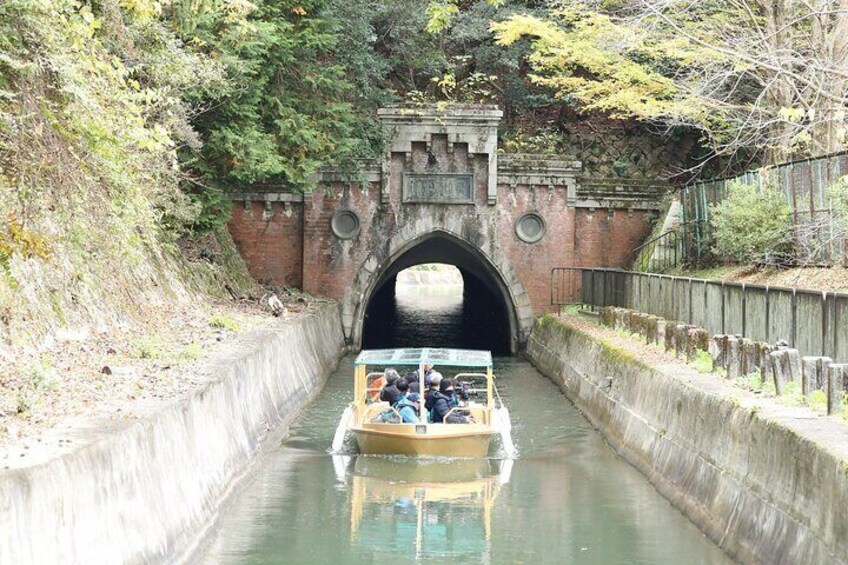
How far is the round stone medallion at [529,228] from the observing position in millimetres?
37312

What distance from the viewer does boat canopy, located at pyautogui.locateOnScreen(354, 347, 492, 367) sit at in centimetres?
2119

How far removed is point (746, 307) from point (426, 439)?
217 inches

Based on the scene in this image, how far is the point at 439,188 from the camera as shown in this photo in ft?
121

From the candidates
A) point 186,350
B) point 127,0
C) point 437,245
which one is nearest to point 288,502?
point 186,350

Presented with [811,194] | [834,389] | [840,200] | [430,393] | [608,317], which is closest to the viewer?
[834,389]

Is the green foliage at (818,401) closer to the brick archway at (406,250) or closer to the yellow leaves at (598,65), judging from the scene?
the yellow leaves at (598,65)

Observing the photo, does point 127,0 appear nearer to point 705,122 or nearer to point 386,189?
point 705,122

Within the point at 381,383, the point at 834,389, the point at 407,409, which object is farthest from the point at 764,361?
the point at 381,383

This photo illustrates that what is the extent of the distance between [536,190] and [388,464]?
63.0 feet

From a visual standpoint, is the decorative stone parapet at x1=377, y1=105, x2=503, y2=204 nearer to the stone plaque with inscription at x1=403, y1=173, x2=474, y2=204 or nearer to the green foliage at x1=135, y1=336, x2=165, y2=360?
the stone plaque with inscription at x1=403, y1=173, x2=474, y2=204

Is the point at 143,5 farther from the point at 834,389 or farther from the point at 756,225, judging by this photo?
the point at 756,225

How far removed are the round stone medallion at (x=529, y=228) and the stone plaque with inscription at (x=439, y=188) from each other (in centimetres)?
172

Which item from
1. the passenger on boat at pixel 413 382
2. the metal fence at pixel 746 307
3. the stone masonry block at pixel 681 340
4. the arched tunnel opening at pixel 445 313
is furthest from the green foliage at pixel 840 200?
the arched tunnel opening at pixel 445 313

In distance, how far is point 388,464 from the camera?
19.5 metres
